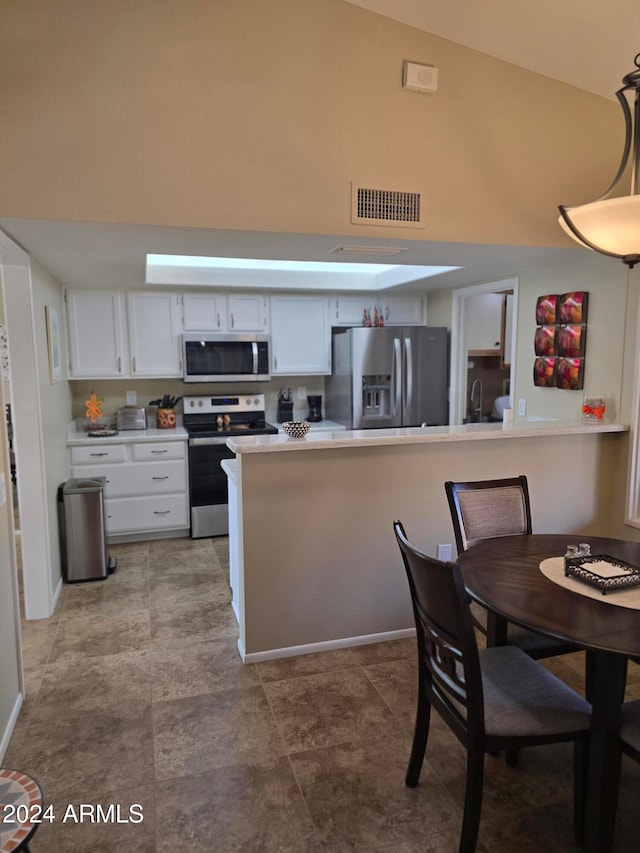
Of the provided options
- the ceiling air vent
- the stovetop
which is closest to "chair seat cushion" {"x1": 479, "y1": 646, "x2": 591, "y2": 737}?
the ceiling air vent

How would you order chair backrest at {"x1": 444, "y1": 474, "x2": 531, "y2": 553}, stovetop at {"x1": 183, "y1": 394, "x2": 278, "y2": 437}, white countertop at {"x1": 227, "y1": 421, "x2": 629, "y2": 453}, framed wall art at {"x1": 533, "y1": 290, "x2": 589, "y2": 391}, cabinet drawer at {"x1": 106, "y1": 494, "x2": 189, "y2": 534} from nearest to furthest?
chair backrest at {"x1": 444, "y1": 474, "x2": 531, "y2": 553}, white countertop at {"x1": 227, "y1": 421, "x2": 629, "y2": 453}, framed wall art at {"x1": 533, "y1": 290, "x2": 589, "y2": 391}, cabinet drawer at {"x1": 106, "y1": 494, "x2": 189, "y2": 534}, stovetop at {"x1": 183, "y1": 394, "x2": 278, "y2": 437}

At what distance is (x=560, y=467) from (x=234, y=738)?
2354 mm

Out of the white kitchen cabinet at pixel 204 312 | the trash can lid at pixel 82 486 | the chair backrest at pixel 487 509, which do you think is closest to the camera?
the chair backrest at pixel 487 509

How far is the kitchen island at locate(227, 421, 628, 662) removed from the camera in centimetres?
281

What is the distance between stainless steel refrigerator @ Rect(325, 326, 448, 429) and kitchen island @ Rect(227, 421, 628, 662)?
5.42ft

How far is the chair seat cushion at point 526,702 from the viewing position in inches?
64.0

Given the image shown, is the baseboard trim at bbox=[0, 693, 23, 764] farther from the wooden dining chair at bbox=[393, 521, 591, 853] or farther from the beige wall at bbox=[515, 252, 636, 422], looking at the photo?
the beige wall at bbox=[515, 252, 636, 422]

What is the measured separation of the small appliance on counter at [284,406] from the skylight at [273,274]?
1.05 meters

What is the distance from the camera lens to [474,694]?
62.2 inches

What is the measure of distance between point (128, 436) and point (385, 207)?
2.87 metres

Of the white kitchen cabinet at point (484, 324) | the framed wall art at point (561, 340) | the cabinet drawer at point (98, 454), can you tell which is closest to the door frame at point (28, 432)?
the cabinet drawer at point (98, 454)

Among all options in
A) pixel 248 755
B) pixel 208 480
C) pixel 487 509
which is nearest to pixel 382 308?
pixel 208 480

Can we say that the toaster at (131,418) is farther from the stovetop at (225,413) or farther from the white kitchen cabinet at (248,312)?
the white kitchen cabinet at (248,312)

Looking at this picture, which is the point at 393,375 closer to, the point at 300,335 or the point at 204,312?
the point at 300,335
